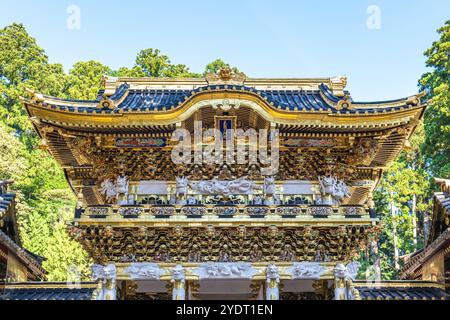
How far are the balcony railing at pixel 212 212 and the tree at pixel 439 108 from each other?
15093mm

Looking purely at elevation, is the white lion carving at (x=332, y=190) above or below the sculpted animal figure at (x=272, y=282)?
above

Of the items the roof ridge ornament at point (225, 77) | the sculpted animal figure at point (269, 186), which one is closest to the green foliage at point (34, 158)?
the sculpted animal figure at point (269, 186)

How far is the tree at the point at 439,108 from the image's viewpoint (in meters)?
24.2

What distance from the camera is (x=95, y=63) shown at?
36.6 meters

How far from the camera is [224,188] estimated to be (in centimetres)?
1192

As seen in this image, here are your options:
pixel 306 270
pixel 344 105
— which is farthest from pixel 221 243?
pixel 344 105

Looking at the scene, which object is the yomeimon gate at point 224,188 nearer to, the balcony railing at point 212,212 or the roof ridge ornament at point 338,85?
the balcony railing at point 212,212

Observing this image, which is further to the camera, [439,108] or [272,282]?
[439,108]

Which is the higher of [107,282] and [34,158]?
[34,158]

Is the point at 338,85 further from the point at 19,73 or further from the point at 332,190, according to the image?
the point at 19,73

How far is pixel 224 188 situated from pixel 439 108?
1760 cm

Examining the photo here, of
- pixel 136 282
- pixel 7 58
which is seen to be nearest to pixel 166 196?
pixel 136 282

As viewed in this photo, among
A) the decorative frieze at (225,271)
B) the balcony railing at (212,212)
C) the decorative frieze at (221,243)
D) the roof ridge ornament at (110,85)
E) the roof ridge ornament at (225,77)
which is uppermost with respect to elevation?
the roof ridge ornament at (110,85)
